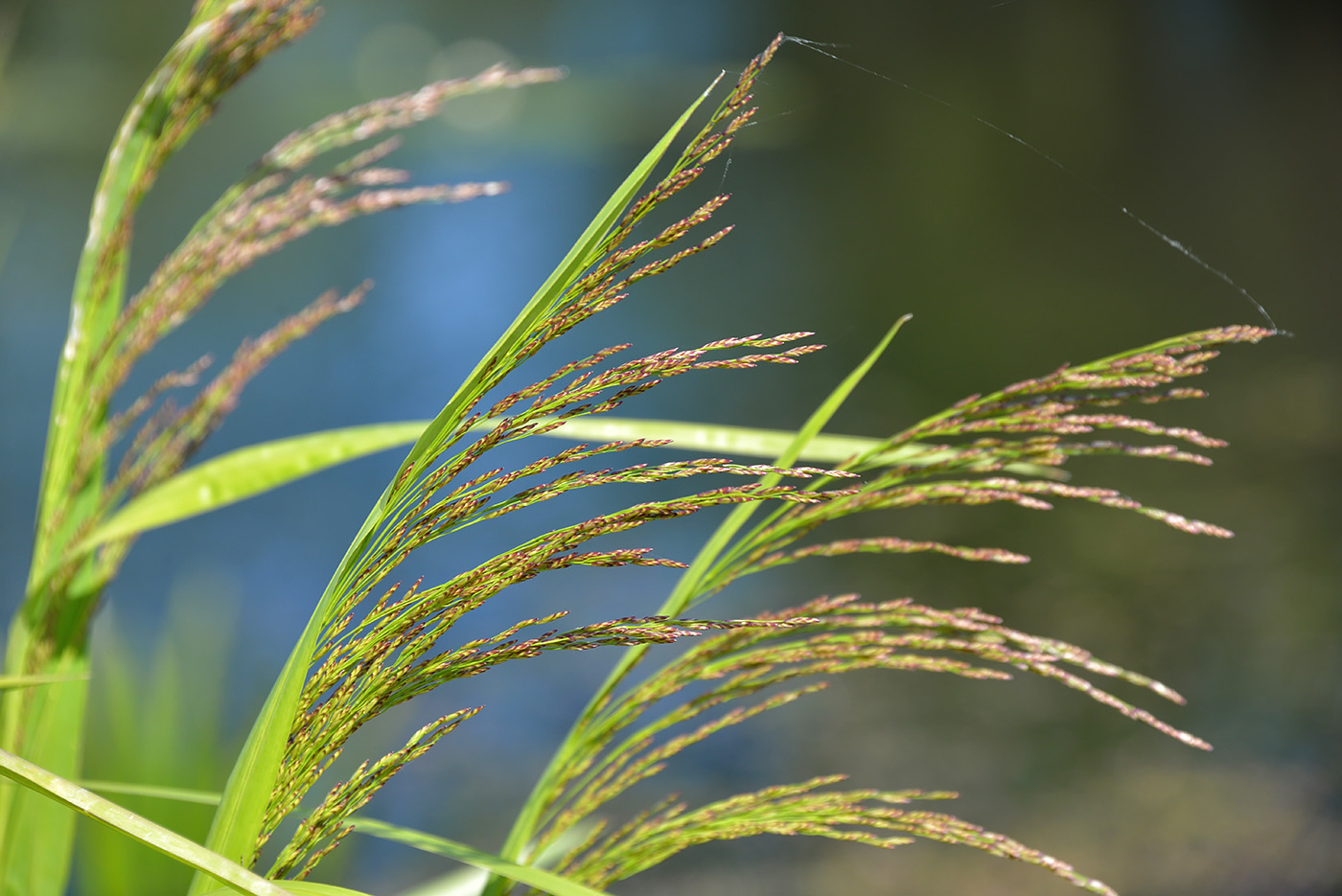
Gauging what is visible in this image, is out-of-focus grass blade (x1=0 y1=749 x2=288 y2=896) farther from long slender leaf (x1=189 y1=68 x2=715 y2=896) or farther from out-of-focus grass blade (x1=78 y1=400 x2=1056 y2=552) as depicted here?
out-of-focus grass blade (x1=78 y1=400 x2=1056 y2=552)

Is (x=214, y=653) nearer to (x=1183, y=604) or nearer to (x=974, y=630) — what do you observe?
(x=974, y=630)

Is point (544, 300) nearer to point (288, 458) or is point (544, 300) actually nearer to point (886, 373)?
point (288, 458)

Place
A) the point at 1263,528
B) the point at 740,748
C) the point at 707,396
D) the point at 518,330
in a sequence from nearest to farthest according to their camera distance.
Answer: the point at 518,330 < the point at 740,748 < the point at 1263,528 < the point at 707,396

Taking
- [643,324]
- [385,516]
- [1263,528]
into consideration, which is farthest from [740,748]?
[643,324]

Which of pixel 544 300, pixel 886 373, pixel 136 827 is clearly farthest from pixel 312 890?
pixel 886 373

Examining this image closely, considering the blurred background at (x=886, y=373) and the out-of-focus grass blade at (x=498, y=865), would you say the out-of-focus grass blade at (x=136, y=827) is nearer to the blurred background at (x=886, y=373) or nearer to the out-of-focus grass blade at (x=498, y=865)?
the out-of-focus grass blade at (x=498, y=865)

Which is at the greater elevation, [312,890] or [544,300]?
[544,300]

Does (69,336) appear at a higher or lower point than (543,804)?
higher
